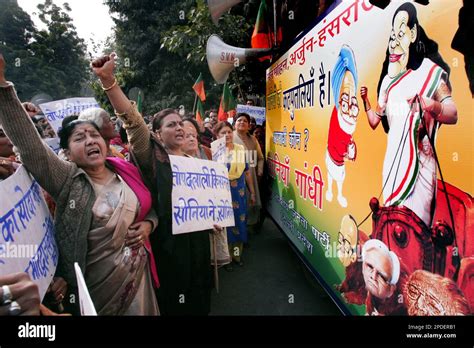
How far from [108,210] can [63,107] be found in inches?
44.5

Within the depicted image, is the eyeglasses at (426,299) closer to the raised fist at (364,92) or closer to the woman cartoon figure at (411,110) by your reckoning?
the woman cartoon figure at (411,110)

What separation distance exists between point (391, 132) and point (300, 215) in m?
1.47

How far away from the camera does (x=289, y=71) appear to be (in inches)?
125

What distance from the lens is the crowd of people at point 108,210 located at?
149cm

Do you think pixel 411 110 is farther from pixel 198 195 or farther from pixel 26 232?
pixel 26 232

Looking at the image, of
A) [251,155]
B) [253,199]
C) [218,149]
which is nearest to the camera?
[218,149]

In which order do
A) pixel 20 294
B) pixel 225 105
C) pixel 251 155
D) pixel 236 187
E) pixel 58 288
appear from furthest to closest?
pixel 225 105 → pixel 251 155 → pixel 236 187 → pixel 58 288 → pixel 20 294

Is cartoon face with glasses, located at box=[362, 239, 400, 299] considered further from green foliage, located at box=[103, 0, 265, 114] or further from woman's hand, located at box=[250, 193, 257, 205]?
woman's hand, located at box=[250, 193, 257, 205]

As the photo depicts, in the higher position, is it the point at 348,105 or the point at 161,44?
the point at 161,44

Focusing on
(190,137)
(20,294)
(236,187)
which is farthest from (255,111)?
(20,294)

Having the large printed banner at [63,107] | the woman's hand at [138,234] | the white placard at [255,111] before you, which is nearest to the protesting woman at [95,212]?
the woman's hand at [138,234]

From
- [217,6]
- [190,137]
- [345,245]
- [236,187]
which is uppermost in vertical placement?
[217,6]

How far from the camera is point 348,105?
76.3 inches

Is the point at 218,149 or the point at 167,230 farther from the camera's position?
the point at 218,149
